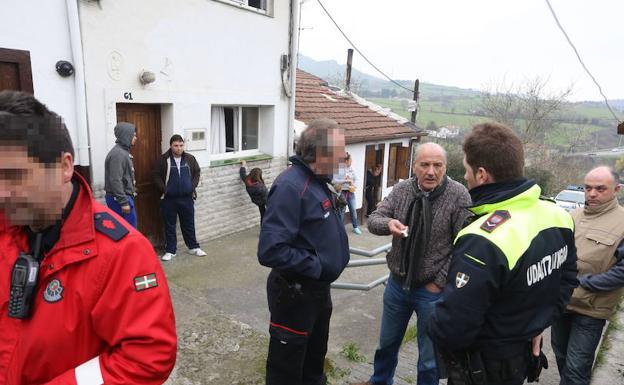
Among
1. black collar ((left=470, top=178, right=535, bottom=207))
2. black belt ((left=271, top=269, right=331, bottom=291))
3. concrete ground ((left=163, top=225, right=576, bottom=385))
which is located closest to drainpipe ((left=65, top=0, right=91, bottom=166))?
concrete ground ((left=163, top=225, right=576, bottom=385))

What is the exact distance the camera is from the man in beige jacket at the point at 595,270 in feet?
9.19

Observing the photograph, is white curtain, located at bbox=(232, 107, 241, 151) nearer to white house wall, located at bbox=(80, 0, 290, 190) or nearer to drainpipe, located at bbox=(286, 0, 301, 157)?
white house wall, located at bbox=(80, 0, 290, 190)

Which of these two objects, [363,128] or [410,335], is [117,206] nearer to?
[410,335]

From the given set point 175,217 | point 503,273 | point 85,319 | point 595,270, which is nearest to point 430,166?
point 503,273

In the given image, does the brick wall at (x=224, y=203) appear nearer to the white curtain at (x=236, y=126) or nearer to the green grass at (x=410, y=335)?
the white curtain at (x=236, y=126)

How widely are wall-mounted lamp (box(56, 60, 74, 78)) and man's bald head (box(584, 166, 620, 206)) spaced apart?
5.10m

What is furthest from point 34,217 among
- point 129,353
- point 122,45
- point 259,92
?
point 259,92

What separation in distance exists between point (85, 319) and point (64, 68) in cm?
433

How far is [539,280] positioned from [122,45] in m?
5.25

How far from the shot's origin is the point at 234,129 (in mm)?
7445

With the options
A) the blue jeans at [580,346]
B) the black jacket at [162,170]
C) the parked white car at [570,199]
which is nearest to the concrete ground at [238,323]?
the blue jeans at [580,346]

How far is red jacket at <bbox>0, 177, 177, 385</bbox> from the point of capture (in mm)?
1236

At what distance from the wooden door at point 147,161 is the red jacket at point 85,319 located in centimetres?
484

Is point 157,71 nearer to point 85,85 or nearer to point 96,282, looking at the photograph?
point 85,85
